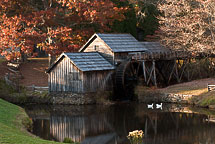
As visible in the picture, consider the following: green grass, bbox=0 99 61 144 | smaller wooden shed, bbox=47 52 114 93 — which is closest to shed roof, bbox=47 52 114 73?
smaller wooden shed, bbox=47 52 114 93

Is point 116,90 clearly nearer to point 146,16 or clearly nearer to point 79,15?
point 79,15

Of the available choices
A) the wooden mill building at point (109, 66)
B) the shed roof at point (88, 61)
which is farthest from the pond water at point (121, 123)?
the shed roof at point (88, 61)

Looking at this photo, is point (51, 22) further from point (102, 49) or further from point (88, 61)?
point (88, 61)

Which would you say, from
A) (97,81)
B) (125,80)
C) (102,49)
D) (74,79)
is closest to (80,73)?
(74,79)

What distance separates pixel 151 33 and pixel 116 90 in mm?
17288

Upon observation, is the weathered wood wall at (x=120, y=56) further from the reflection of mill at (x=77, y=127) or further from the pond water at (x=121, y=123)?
the reflection of mill at (x=77, y=127)

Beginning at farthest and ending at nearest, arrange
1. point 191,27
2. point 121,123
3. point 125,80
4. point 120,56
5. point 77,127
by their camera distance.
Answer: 1. point 191,27
2. point 120,56
3. point 125,80
4. point 121,123
5. point 77,127

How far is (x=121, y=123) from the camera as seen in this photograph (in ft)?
88.8

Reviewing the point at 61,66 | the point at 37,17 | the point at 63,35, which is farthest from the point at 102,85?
the point at 37,17

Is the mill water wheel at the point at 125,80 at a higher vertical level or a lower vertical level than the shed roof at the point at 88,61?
lower

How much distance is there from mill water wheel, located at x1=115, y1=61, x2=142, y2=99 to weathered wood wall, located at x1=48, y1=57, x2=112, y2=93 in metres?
0.87

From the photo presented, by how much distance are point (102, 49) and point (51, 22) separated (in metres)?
8.43

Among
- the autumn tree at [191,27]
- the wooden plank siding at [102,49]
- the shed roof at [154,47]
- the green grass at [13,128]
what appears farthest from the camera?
the shed roof at [154,47]

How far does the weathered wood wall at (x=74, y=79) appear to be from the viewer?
35281 mm
